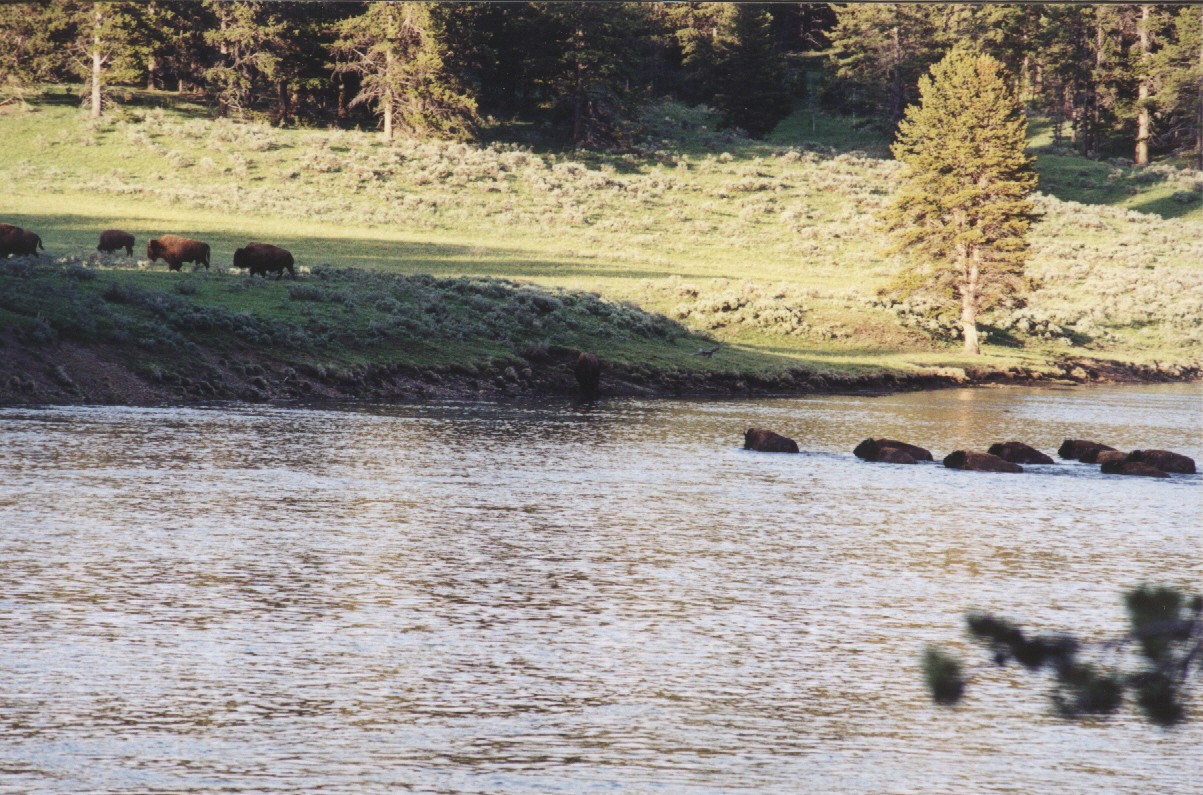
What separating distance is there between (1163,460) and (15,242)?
3384 centimetres

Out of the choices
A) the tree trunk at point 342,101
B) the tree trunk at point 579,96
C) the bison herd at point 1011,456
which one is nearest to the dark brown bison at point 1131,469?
the bison herd at point 1011,456

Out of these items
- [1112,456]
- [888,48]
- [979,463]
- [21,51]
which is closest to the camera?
[979,463]

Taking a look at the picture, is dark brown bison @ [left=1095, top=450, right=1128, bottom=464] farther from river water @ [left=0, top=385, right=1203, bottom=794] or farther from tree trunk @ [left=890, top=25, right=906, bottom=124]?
tree trunk @ [left=890, top=25, right=906, bottom=124]

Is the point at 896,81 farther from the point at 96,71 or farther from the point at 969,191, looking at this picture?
the point at 96,71

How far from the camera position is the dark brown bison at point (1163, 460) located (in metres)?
27.5

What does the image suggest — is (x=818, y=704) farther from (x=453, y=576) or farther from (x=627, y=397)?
(x=627, y=397)

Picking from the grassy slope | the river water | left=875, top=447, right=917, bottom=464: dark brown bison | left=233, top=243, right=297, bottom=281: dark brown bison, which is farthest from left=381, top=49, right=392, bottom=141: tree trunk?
left=875, top=447, right=917, bottom=464: dark brown bison

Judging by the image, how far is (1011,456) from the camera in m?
28.7

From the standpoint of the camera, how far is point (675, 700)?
38.1 ft

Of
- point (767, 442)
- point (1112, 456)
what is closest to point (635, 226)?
point (767, 442)

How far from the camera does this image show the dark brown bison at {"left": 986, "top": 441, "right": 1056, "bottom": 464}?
2878 cm

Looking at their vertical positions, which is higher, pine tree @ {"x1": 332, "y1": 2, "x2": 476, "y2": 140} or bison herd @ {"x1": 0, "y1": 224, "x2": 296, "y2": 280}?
pine tree @ {"x1": 332, "y1": 2, "x2": 476, "y2": 140}

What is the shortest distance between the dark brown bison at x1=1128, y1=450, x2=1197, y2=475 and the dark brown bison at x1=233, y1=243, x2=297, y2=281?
29.0 metres

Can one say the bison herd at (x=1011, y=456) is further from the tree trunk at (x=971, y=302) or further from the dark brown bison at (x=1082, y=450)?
the tree trunk at (x=971, y=302)
